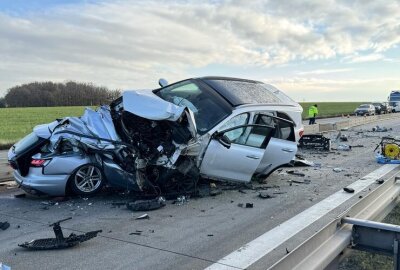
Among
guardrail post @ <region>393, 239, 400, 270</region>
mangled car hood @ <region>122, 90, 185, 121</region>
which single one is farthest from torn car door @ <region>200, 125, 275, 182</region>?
guardrail post @ <region>393, 239, 400, 270</region>

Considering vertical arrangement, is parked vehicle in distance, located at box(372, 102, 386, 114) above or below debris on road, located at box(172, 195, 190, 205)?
above

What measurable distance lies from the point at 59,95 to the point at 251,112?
274 ft

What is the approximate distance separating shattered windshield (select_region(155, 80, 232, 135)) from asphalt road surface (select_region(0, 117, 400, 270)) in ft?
4.27

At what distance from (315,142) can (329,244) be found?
11.5 metres

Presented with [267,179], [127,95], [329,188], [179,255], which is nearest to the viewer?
[179,255]

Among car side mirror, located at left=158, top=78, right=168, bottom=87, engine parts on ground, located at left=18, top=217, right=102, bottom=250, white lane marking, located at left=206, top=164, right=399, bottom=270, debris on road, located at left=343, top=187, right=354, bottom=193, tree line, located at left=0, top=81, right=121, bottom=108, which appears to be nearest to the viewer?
white lane marking, located at left=206, top=164, right=399, bottom=270

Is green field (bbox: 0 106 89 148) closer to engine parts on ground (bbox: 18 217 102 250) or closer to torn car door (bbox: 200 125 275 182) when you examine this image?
torn car door (bbox: 200 125 275 182)

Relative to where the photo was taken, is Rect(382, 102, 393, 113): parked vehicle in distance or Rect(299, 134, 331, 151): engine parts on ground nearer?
Rect(299, 134, 331, 151): engine parts on ground

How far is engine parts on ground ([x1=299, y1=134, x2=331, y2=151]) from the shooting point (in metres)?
14.1

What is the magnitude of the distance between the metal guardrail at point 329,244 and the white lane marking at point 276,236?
3.14 feet

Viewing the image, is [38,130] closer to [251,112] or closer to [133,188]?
[133,188]

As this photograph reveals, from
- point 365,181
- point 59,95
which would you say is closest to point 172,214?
point 365,181

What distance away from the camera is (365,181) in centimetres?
857

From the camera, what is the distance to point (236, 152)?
7.13m
